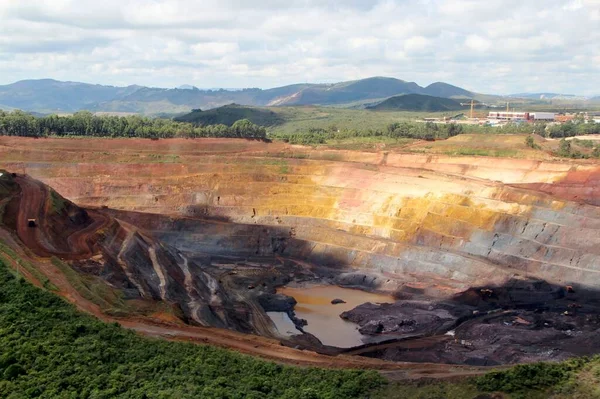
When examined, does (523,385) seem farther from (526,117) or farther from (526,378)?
(526,117)

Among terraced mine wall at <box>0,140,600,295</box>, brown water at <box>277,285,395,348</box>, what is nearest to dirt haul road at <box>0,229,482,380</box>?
brown water at <box>277,285,395,348</box>

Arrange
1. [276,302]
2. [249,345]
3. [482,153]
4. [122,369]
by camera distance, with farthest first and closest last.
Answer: [482,153] < [276,302] < [249,345] < [122,369]

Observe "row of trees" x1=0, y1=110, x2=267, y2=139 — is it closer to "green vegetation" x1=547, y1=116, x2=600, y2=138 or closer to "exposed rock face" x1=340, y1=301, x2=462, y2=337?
"green vegetation" x1=547, y1=116, x2=600, y2=138

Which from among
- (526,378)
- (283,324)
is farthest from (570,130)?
(526,378)

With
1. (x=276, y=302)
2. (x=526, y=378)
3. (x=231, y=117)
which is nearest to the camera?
(x=526, y=378)

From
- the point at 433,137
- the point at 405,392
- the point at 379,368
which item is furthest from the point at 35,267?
the point at 433,137

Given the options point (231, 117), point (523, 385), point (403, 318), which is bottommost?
point (403, 318)
